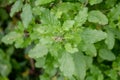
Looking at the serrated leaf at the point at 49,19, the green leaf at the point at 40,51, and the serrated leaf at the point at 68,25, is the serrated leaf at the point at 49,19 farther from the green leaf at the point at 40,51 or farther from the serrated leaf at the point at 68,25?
the green leaf at the point at 40,51

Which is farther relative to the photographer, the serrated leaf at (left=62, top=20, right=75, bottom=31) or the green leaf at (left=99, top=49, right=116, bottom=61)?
the green leaf at (left=99, top=49, right=116, bottom=61)

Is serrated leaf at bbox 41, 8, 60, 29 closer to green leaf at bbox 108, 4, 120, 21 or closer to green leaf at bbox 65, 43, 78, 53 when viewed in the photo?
green leaf at bbox 65, 43, 78, 53

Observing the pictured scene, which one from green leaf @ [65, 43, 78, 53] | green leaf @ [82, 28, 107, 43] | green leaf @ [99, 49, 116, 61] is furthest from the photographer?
green leaf @ [99, 49, 116, 61]

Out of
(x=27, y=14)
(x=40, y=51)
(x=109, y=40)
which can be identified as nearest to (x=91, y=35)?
(x=109, y=40)

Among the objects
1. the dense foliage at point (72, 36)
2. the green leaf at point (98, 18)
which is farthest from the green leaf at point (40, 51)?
the green leaf at point (98, 18)

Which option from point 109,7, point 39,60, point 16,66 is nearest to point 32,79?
point 16,66

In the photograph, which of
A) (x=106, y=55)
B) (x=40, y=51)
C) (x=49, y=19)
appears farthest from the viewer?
(x=106, y=55)

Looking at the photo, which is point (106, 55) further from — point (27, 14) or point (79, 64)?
point (27, 14)

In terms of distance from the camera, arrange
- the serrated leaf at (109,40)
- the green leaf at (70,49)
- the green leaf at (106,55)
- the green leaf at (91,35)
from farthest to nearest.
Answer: the green leaf at (106,55) → the serrated leaf at (109,40) → the green leaf at (91,35) → the green leaf at (70,49)

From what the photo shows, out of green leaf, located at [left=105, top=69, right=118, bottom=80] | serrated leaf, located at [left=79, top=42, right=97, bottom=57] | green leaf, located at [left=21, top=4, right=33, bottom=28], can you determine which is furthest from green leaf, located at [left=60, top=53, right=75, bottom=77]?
green leaf, located at [left=105, top=69, right=118, bottom=80]
